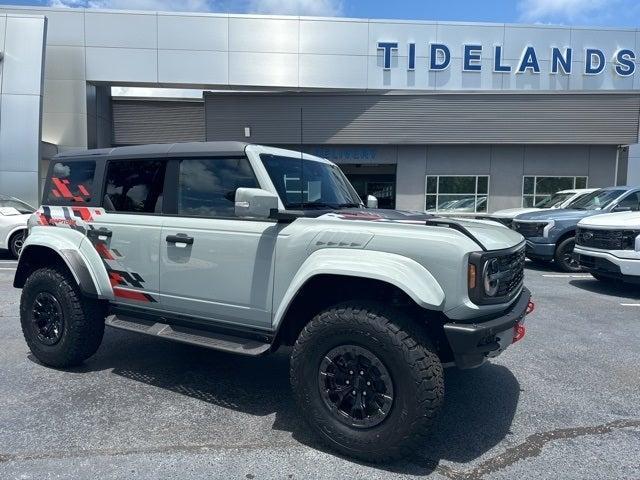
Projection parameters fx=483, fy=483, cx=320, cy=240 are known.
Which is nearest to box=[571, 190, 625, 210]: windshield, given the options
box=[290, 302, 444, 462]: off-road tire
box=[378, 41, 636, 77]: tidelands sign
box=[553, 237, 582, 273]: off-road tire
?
box=[553, 237, 582, 273]: off-road tire

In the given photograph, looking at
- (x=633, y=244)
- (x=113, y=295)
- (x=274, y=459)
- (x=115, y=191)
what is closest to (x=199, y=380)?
(x=113, y=295)

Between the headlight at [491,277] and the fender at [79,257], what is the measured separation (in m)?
3.15

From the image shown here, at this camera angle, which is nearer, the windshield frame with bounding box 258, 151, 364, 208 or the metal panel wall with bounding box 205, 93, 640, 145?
the windshield frame with bounding box 258, 151, 364, 208

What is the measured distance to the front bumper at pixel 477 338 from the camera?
284cm

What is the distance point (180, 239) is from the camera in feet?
12.5

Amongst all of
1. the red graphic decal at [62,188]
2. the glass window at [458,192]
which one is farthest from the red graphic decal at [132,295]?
the glass window at [458,192]

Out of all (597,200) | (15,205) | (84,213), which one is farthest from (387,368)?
(15,205)

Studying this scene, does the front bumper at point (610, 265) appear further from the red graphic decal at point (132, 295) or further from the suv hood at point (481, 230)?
the red graphic decal at point (132, 295)

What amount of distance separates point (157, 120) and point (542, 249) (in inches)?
692

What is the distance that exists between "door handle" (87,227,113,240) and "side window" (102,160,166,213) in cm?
20

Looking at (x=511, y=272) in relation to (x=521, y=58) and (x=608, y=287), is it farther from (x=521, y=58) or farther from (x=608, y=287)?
(x=521, y=58)

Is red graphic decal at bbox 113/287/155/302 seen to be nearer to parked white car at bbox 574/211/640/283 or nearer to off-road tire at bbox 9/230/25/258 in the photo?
parked white car at bbox 574/211/640/283

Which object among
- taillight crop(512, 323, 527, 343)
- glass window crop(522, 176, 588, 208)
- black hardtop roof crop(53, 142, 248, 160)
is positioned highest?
glass window crop(522, 176, 588, 208)

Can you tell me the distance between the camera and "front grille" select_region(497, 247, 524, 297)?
3.20 metres
